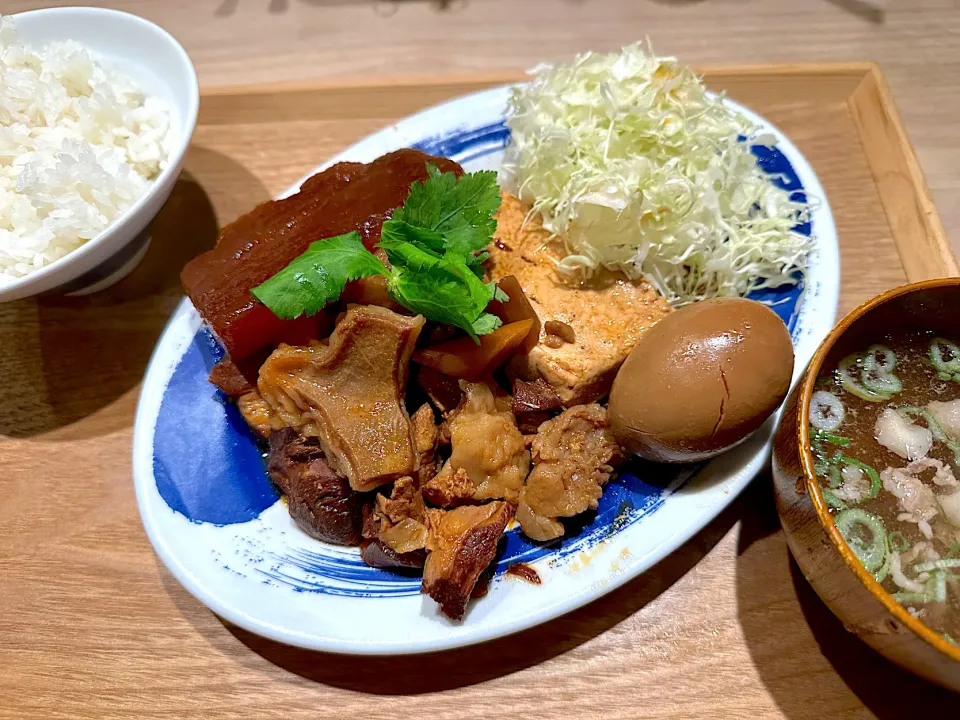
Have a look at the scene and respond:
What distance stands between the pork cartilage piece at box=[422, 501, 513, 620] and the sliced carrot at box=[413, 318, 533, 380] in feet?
1.42

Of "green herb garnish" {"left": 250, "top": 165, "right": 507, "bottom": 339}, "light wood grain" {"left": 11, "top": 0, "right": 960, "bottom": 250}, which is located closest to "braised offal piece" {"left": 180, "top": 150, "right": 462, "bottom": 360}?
"green herb garnish" {"left": 250, "top": 165, "right": 507, "bottom": 339}

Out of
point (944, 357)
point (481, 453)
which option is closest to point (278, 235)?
point (481, 453)

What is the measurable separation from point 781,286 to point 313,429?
175 cm

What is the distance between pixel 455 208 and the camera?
2002 millimetres

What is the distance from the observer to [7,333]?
272 centimetres

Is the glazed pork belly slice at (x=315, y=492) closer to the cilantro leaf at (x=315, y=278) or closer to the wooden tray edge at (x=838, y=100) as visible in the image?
the cilantro leaf at (x=315, y=278)

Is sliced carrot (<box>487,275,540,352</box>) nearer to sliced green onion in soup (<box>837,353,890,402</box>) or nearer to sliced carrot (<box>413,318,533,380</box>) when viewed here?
sliced carrot (<box>413,318,533,380</box>)

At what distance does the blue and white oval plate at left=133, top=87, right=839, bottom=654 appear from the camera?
1.84 m

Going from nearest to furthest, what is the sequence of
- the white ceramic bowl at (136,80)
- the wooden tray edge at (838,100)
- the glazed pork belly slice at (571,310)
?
the glazed pork belly slice at (571,310)
the white ceramic bowl at (136,80)
the wooden tray edge at (838,100)

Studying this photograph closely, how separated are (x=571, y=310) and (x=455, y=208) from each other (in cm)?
57

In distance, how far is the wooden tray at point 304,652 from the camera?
1.86m

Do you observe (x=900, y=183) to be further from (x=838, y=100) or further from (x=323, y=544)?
(x=323, y=544)

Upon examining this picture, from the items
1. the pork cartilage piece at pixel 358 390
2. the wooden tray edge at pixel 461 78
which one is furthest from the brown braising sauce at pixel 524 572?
the wooden tray edge at pixel 461 78

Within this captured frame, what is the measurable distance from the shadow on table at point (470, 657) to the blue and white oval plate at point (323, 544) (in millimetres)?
149
